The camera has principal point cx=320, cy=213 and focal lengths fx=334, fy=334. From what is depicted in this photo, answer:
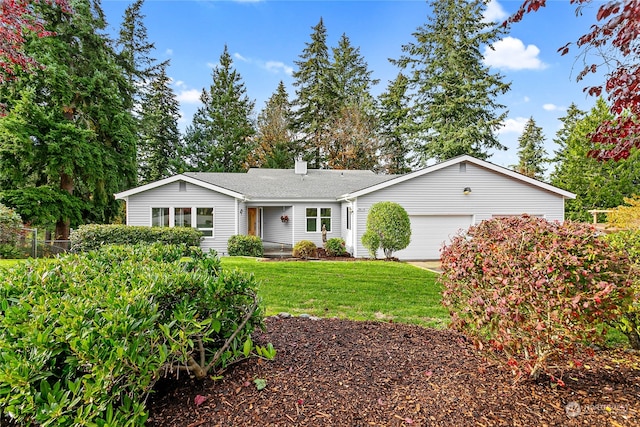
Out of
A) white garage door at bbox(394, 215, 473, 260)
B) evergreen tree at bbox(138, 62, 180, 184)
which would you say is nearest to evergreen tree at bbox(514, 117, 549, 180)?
white garage door at bbox(394, 215, 473, 260)

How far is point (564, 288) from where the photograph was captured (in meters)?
2.26

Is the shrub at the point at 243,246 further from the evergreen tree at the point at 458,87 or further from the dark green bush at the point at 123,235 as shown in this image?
the evergreen tree at the point at 458,87

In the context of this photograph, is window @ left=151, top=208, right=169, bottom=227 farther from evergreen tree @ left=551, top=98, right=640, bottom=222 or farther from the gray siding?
evergreen tree @ left=551, top=98, right=640, bottom=222

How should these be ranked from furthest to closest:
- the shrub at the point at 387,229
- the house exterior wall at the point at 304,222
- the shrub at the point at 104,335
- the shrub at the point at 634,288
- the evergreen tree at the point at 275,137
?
the evergreen tree at the point at 275,137 → the house exterior wall at the point at 304,222 → the shrub at the point at 387,229 → the shrub at the point at 634,288 → the shrub at the point at 104,335

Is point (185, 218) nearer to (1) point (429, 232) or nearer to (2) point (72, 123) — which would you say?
(2) point (72, 123)

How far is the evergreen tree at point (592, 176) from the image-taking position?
22219 millimetres

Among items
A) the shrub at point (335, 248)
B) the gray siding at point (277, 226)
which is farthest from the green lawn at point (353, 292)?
the gray siding at point (277, 226)

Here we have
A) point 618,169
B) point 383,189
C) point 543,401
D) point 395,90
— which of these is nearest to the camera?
point 543,401

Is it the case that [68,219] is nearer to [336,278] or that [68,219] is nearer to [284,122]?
A: [336,278]

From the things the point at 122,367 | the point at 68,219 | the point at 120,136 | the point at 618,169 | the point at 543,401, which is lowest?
the point at 543,401

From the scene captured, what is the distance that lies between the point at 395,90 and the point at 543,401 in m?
30.1

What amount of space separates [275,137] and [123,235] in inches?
749

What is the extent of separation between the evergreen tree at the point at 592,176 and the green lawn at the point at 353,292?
20.3m

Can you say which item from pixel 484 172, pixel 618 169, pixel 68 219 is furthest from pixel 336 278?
pixel 618 169
